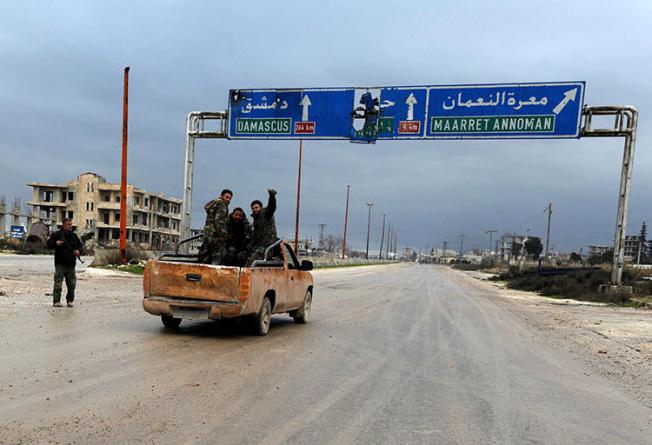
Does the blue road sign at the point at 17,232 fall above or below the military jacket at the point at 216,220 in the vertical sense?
below

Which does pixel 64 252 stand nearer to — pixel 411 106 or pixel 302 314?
pixel 302 314

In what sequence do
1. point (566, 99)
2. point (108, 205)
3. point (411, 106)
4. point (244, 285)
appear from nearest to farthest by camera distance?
1. point (244, 285)
2. point (566, 99)
3. point (411, 106)
4. point (108, 205)

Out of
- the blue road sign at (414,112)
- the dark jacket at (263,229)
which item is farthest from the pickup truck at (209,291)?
the blue road sign at (414,112)

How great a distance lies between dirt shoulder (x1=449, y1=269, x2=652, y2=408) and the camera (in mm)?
7426

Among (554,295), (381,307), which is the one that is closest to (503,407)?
(381,307)

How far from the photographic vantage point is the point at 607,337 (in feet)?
36.9

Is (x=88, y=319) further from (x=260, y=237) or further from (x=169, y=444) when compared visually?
(x=169, y=444)

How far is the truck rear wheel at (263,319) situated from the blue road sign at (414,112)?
12.9 meters

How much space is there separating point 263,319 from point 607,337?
291 inches

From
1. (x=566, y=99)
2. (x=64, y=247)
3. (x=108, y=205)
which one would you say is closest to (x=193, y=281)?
(x=64, y=247)

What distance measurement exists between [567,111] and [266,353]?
633 inches

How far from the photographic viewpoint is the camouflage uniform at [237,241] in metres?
9.16

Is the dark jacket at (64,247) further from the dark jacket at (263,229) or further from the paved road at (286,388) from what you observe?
the dark jacket at (263,229)

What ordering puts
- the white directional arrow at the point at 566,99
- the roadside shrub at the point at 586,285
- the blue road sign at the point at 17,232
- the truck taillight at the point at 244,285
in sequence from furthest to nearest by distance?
the blue road sign at the point at 17,232 → the roadside shrub at the point at 586,285 → the white directional arrow at the point at 566,99 → the truck taillight at the point at 244,285
